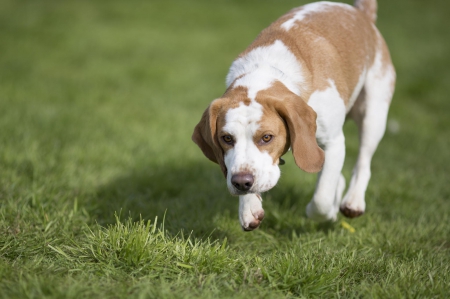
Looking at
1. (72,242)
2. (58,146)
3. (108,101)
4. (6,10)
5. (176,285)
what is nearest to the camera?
(176,285)

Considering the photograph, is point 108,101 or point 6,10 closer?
point 108,101

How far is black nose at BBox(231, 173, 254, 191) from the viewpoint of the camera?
3.01 meters

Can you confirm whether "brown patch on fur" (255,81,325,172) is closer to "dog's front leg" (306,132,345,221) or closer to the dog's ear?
Result: the dog's ear

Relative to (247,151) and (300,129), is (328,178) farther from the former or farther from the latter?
(247,151)

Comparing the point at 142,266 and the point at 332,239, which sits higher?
the point at 142,266

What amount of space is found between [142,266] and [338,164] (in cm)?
169

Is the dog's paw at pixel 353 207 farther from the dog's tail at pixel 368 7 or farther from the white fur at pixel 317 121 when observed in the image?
the dog's tail at pixel 368 7

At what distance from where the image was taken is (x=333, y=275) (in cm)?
305

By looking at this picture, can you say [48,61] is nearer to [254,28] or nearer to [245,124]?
[254,28]

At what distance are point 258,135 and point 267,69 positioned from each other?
630 millimetres

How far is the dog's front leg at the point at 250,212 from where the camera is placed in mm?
3430

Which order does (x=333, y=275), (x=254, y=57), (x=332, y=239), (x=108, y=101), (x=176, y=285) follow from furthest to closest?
1. (x=108, y=101)
2. (x=332, y=239)
3. (x=254, y=57)
4. (x=333, y=275)
5. (x=176, y=285)

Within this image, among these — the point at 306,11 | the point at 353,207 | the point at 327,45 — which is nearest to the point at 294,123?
the point at 327,45

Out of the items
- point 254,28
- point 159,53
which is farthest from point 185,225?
point 254,28
